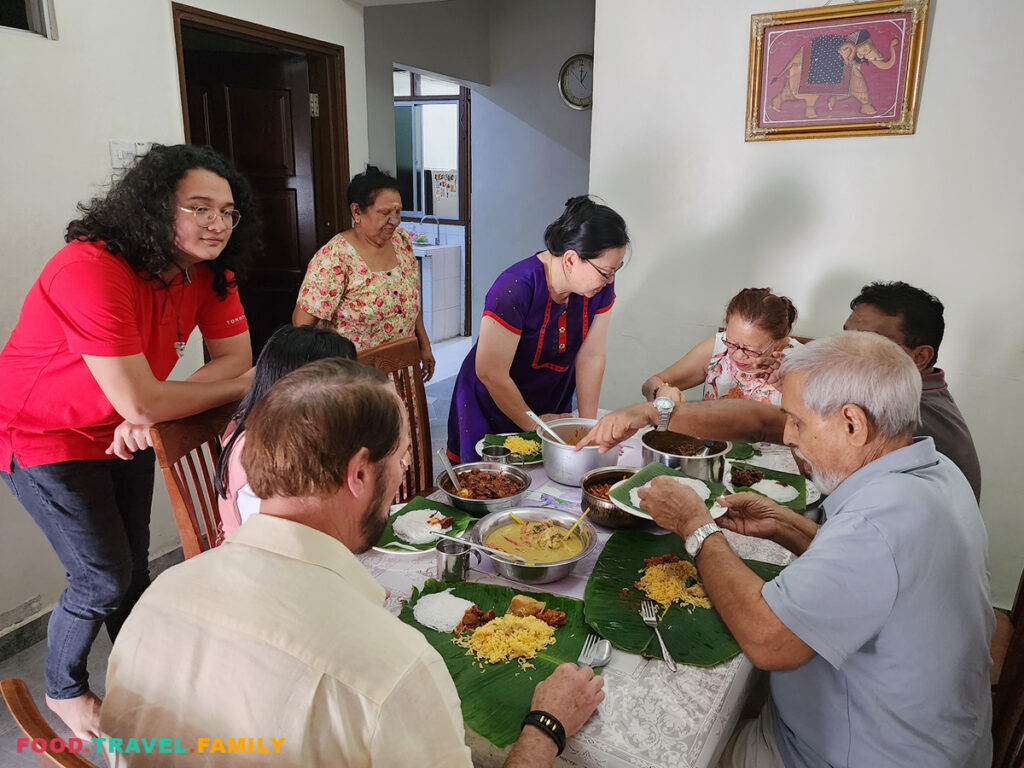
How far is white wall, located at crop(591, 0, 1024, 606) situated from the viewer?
8.36 ft

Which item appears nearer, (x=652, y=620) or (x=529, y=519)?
(x=652, y=620)

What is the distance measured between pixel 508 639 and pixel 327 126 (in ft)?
10.6

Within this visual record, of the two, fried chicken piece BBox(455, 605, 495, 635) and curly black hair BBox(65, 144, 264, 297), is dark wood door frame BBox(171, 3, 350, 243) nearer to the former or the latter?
curly black hair BBox(65, 144, 264, 297)

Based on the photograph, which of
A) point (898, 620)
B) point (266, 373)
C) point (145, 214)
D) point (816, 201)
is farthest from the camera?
point (816, 201)

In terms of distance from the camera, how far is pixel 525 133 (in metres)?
6.11

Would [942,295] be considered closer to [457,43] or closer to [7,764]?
[7,764]

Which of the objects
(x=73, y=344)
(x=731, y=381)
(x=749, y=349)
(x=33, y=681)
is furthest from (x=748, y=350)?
(x=33, y=681)

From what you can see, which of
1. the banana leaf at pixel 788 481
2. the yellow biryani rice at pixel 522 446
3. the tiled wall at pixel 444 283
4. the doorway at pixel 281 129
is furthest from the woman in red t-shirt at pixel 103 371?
the tiled wall at pixel 444 283

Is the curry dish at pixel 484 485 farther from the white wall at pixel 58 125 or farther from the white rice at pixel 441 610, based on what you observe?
the white wall at pixel 58 125

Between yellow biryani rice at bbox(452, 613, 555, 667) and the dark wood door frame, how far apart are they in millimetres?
2973

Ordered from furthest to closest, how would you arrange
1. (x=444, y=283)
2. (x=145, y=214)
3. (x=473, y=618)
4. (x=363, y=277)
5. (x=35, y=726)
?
1. (x=444, y=283)
2. (x=363, y=277)
3. (x=145, y=214)
4. (x=473, y=618)
5. (x=35, y=726)

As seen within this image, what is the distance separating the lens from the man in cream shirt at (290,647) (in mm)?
715

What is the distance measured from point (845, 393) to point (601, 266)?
1.06 meters

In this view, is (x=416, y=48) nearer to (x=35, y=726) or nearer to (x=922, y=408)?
(x=922, y=408)
